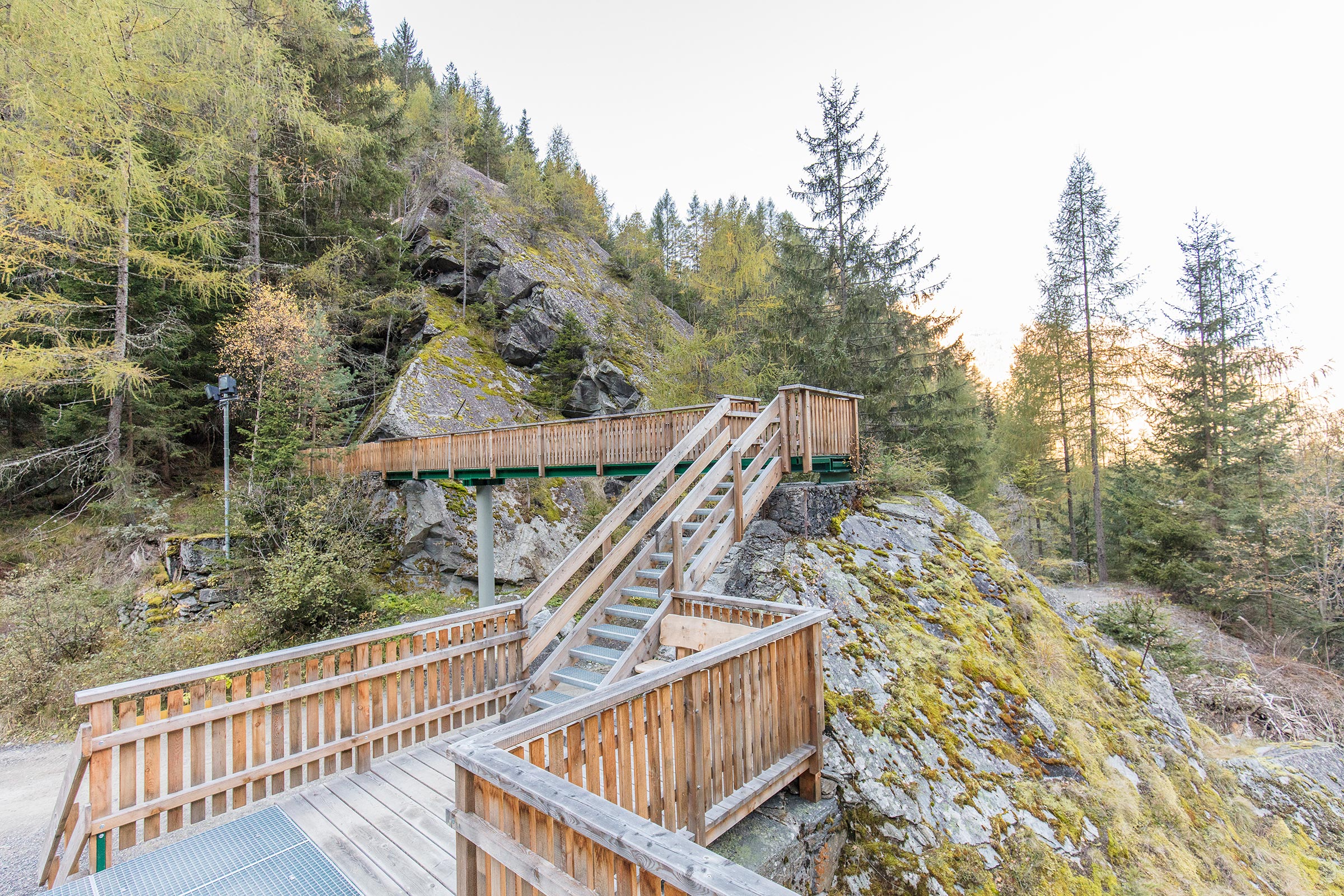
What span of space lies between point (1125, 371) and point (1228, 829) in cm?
1654

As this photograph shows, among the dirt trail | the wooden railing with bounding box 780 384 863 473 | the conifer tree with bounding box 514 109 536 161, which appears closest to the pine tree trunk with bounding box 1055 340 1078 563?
the dirt trail

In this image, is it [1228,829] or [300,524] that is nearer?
[1228,829]

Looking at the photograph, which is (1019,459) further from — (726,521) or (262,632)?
(262,632)

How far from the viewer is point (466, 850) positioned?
6.49 ft

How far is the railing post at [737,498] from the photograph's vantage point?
6094 mm

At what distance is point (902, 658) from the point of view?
513 cm

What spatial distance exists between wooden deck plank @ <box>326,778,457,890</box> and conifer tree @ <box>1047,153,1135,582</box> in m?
20.7

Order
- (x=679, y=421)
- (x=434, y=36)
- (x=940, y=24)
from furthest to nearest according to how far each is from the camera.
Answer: (x=434, y=36) < (x=940, y=24) < (x=679, y=421)

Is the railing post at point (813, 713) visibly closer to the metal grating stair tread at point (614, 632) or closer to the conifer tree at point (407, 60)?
the metal grating stair tread at point (614, 632)

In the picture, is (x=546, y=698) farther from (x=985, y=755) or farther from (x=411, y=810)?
(x=985, y=755)

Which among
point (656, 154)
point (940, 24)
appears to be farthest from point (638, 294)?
point (656, 154)

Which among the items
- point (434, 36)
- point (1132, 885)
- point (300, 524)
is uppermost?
point (434, 36)

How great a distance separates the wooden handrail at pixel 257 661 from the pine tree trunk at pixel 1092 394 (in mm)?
20035

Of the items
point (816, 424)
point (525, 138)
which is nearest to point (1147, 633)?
point (816, 424)
